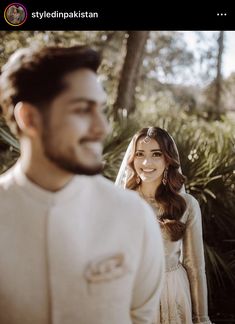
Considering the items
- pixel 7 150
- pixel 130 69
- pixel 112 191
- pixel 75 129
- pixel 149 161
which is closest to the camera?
pixel 75 129

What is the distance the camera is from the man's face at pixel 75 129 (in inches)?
34.2

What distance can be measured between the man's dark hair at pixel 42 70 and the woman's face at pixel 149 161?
99cm

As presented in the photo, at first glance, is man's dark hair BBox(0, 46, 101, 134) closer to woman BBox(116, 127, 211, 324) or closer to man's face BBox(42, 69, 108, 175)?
man's face BBox(42, 69, 108, 175)

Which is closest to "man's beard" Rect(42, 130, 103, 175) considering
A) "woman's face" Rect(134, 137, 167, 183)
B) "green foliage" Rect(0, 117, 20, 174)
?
"woman's face" Rect(134, 137, 167, 183)

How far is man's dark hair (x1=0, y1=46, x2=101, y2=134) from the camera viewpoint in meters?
0.88

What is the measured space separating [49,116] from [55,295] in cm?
35

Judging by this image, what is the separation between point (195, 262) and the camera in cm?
193

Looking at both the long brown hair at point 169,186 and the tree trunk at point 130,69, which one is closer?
the long brown hair at point 169,186

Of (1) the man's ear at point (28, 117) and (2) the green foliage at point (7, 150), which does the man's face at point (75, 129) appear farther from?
(2) the green foliage at point (7, 150)

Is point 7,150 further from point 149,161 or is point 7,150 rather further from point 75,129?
point 75,129
